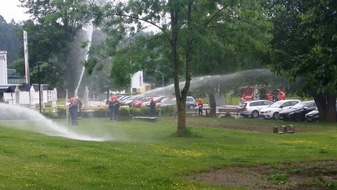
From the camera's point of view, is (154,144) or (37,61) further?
(37,61)

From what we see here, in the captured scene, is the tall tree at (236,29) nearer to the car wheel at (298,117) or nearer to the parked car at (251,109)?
the car wheel at (298,117)

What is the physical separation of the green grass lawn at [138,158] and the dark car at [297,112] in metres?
17.5

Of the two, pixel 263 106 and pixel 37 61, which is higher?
Answer: pixel 37 61

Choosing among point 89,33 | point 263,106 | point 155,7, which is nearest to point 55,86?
point 89,33

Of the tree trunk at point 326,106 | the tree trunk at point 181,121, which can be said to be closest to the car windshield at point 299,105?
the tree trunk at point 326,106

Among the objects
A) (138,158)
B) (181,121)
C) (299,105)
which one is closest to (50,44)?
(299,105)

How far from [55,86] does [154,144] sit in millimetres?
46125

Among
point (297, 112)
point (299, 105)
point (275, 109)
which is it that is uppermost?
point (299, 105)

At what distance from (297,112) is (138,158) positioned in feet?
95.0

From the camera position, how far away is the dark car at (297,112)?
44281 millimetres

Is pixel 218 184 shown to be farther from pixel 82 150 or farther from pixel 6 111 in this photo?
pixel 6 111

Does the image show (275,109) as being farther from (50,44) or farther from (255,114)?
(50,44)

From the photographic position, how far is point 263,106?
5200 centimetres

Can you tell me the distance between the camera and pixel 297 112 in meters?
44.3
